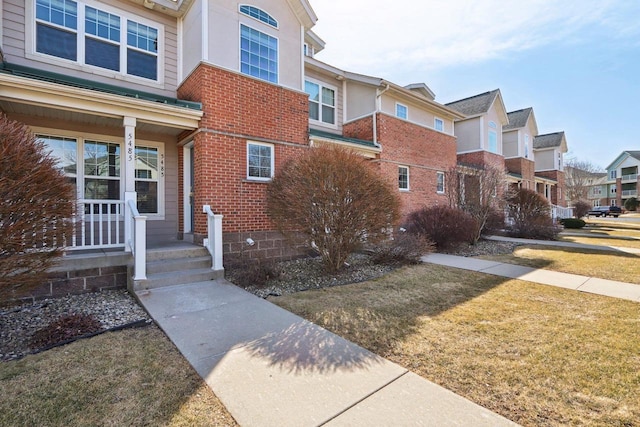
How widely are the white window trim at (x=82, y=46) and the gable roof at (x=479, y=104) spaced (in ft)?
58.3

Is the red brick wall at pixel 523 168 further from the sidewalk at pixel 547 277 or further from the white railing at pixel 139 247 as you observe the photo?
the white railing at pixel 139 247

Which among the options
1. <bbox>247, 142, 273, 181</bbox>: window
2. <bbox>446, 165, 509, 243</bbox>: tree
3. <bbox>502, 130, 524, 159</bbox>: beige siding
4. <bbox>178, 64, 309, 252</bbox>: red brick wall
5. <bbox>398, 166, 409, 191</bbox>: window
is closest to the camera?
<bbox>178, 64, 309, 252</bbox>: red brick wall

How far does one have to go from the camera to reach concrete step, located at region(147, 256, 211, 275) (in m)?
6.16

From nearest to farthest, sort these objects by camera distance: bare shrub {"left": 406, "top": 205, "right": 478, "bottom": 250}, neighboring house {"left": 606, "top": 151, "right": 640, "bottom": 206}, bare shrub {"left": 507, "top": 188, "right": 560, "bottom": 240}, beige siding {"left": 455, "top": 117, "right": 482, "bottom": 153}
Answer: bare shrub {"left": 406, "top": 205, "right": 478, "bottom": 250}, bare shrub {"left": 507, "top": 188, "right": 560, "bottom": 240}, beige siding {"left": 455, "top": 117, "right": 482, "bottom": 153}, neighboring house {"left": 606, "top": 151, "right": 640, "bottom": 206}

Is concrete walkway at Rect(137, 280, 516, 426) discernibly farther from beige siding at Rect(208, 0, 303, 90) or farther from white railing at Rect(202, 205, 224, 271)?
beige siding at Rect(208, 0, 303, 90)

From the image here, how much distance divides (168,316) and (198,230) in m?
3.47

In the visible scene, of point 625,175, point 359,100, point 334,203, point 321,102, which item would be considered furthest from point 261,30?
point 625,175

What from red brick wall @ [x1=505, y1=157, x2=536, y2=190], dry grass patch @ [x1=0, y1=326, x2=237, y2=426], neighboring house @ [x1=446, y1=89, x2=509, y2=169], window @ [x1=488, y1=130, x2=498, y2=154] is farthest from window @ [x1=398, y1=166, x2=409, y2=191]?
red brick wall @ [x1=505, y1=157, x2=536, y2=190]

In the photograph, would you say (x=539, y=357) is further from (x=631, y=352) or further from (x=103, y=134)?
(x=103, y=134)

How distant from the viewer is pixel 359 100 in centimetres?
1335

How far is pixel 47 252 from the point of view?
4234 mm

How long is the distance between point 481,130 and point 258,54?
15867 mm

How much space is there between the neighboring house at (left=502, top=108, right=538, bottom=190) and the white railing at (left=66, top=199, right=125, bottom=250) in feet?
82.2

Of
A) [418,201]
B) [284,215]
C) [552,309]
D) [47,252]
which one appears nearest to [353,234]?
[284,215]
